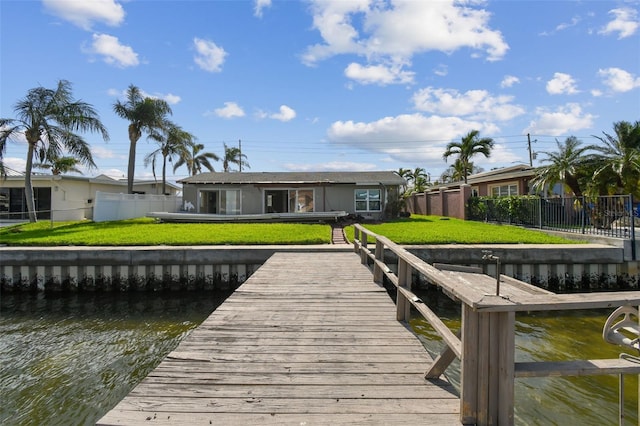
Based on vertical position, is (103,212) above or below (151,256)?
above

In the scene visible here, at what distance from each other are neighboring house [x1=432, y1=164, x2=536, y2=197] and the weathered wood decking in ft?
61.2

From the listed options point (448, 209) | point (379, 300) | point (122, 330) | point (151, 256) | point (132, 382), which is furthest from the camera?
point (448, 209)

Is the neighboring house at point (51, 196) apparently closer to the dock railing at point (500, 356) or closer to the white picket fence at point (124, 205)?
the white picket fence at point (124, 205)

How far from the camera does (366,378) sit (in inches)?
120

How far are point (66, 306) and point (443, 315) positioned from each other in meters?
9.09

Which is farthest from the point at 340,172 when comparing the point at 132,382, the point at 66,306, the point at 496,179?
the point at 132,382

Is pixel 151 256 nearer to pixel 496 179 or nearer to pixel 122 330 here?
pixel 122 330

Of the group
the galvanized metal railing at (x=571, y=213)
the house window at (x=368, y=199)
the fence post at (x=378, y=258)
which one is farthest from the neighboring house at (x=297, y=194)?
the fence post at (x=378, y=258)

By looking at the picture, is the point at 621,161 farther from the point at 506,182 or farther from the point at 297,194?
the point at 297,194

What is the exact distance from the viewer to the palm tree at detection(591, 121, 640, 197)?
13.5m

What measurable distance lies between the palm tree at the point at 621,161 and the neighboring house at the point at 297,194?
942 centimetres

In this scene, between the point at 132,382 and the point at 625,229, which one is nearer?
the point at 132,382

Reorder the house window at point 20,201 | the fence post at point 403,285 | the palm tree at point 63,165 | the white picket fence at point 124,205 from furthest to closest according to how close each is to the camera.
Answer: the palm tree at point 63,165
the house window at point 20,201
the white picket fence at point 124,205
the fence post at point 403,285

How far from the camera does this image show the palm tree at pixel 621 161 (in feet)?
44.2
